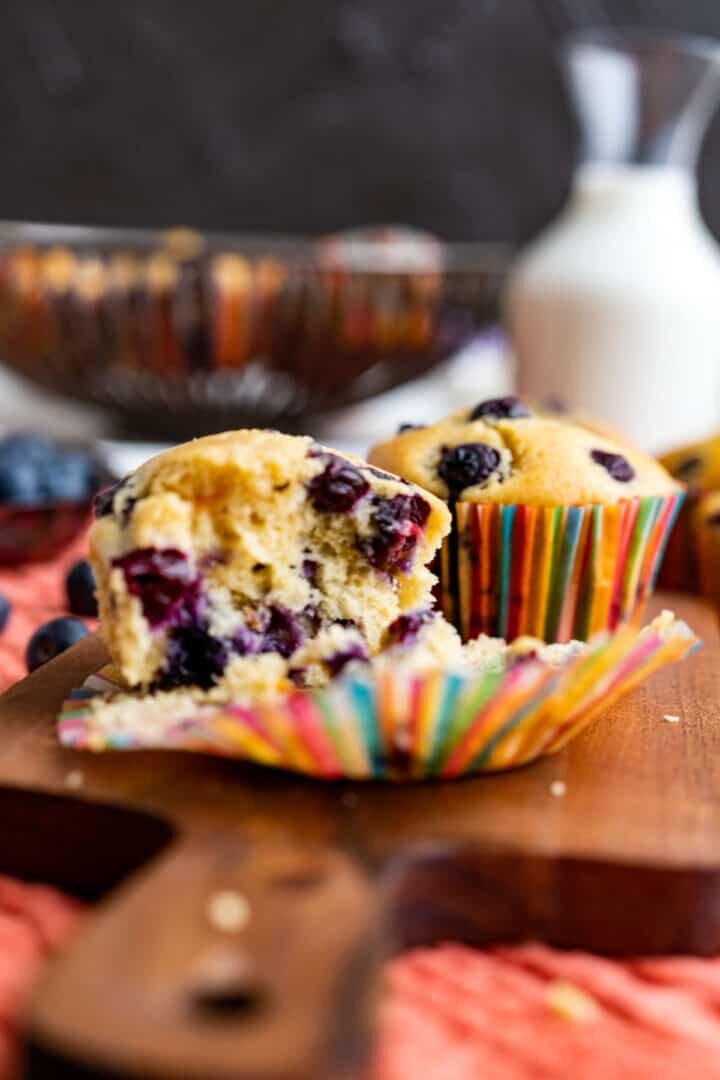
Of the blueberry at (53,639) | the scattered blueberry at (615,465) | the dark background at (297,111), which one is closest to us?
the blueberry at (53,639)

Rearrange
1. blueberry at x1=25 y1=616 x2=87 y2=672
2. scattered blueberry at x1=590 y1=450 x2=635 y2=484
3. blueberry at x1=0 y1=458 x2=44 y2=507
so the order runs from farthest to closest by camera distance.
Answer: blueberry at x1=0 y1=458 x2=44 y2=507, scattered blueberry at x1=590 y1=450 x2=635 y2=484, blueberry at x1=25 y1=616 x2=87 y2=672

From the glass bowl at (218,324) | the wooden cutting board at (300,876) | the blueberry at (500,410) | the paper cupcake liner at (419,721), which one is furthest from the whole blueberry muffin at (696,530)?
the glass bowl at (218,324)

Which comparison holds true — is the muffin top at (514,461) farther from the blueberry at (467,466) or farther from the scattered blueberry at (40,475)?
the scattered blueberry at (40,475)

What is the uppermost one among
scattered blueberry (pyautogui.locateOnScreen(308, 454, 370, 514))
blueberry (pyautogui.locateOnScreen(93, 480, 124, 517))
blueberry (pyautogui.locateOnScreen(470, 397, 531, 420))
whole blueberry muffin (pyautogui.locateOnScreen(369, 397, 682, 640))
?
scattered blueberry (pyautogui.locateOnScreen(308, 454, 370, 514))

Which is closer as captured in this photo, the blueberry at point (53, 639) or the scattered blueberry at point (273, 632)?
the scattered blueberry at point (273, 632)

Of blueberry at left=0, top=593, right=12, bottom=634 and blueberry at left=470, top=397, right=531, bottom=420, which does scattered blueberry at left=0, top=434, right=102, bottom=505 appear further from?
blueberry at left=470, top=397, right=531, bottom=420

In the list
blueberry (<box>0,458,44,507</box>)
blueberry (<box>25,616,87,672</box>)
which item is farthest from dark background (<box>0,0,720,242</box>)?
blueberry (<box>25,616,87,672</box>)

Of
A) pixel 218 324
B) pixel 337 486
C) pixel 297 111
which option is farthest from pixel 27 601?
pixel 297 111

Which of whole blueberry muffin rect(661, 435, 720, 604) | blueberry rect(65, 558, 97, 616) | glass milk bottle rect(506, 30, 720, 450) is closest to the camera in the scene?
blueberry rect(65, 558, 97, 616)

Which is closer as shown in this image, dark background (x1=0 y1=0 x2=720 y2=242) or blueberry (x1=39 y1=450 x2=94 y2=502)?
blueberry (x1=39 y1=450 x2=94 y2=502)
